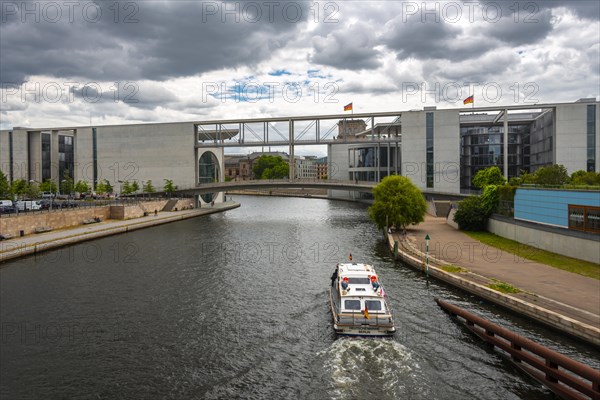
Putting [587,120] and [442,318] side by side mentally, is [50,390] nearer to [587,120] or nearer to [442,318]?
[442,318]

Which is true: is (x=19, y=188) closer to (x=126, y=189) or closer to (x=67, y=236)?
(x=126, y=189)

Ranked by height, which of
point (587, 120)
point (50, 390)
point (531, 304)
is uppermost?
point (587, 120)

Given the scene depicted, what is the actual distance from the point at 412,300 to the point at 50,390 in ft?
59.6

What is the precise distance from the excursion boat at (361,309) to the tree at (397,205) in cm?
2722

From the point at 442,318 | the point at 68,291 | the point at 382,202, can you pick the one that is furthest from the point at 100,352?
the point at 382,202

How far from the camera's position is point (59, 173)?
339 feet

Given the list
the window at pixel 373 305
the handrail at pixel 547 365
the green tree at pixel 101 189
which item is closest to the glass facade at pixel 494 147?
the green tree at pixel 101 189

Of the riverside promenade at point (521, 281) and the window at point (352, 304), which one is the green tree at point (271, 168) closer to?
the riverside promenade at point (521, 281)

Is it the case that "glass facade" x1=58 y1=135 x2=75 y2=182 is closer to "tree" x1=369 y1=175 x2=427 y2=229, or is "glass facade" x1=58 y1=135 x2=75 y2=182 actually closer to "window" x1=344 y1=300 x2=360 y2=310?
"tree" x1=369 y1=175 x2=427 y2=229

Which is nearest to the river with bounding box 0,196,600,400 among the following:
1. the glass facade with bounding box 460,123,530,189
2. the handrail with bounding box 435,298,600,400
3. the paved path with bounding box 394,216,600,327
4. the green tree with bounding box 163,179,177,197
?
the handrail with bounding box 435,298,600,400

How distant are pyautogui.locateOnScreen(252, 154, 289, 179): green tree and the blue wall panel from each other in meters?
145

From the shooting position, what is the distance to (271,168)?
627 ft

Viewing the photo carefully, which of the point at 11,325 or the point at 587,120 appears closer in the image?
the point at 11,325

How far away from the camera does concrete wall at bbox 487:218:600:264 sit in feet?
96.5
